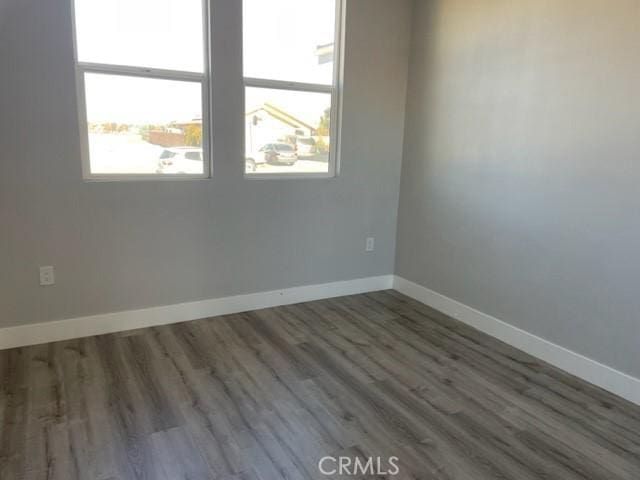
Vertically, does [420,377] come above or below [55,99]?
below

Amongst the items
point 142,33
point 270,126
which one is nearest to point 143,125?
point 142,33

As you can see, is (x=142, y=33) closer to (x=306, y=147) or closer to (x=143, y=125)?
(x=143, y=125)

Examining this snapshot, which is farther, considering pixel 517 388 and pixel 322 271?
pixel 322 271

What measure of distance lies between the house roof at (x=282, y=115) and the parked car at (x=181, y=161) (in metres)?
0.49

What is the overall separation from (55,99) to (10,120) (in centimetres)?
27

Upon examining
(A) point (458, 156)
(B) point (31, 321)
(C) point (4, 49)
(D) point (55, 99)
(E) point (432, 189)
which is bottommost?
(B) point (31, 321)

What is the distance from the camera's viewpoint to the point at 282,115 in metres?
3.50

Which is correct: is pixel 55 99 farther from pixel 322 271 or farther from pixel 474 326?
pixel 474 326

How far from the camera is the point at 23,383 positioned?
2.49 metres

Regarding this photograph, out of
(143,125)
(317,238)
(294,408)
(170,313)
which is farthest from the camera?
(317,238)

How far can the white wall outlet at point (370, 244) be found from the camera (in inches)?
160

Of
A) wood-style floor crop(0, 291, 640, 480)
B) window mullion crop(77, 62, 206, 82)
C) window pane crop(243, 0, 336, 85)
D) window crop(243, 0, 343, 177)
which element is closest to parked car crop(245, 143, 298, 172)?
window crop(243, 0, 343, 177)

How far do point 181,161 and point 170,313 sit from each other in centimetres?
109

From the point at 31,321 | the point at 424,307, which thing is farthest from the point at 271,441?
the point at 424,307
